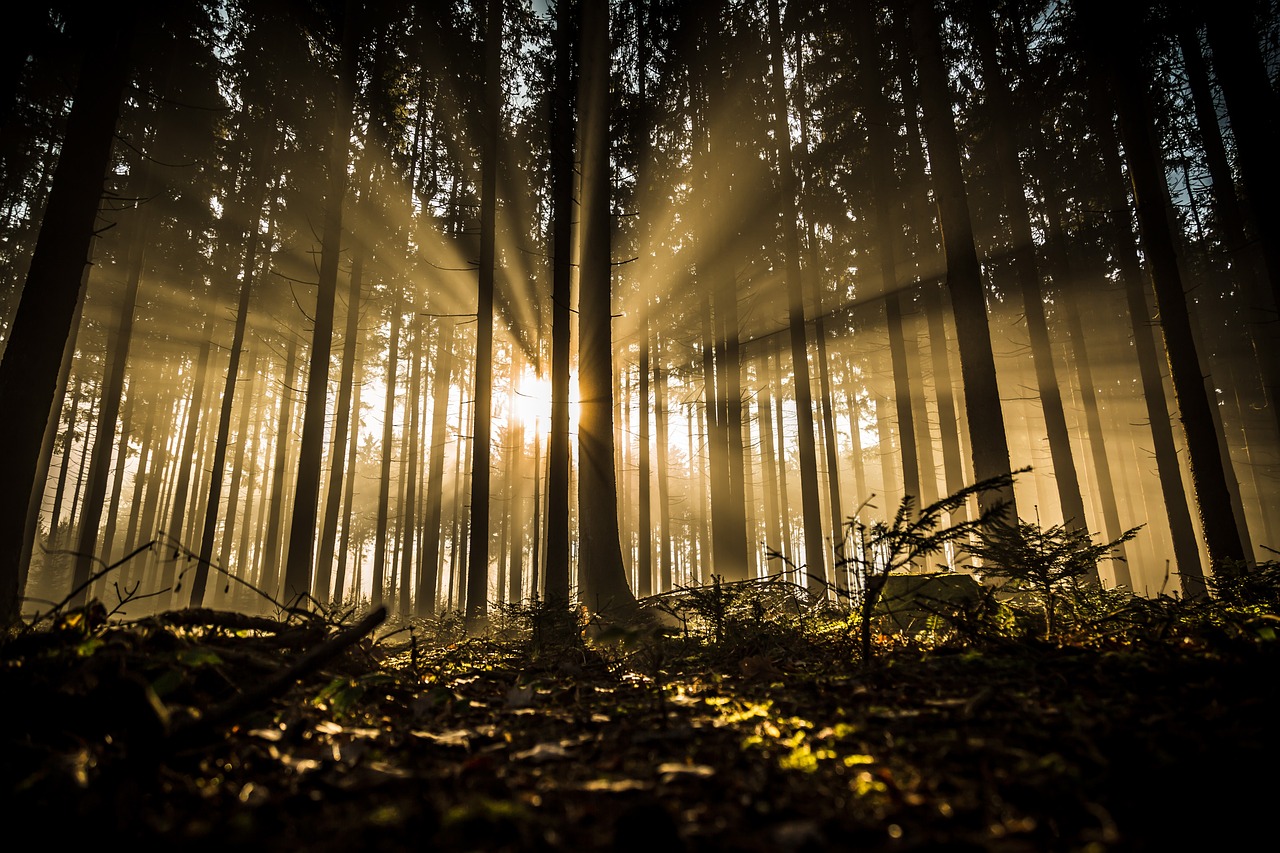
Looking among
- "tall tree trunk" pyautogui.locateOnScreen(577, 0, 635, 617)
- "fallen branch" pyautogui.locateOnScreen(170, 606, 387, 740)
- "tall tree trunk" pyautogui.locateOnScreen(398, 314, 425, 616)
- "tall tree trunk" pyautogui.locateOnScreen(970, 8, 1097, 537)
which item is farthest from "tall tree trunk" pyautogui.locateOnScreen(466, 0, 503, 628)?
"tall tree trunk" pyautogui.locateOnScreen(970, 8, 1097, 537)

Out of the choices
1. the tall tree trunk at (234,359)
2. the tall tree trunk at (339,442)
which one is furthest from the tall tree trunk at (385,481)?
the tall tree trunk at (234,359)

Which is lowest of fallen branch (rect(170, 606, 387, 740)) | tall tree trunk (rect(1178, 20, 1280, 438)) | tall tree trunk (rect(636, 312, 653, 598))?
fallen branch (rect(170, 606, 387, 740))

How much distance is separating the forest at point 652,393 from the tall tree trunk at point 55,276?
36mm

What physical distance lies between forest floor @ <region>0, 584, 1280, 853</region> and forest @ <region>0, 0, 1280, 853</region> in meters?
0.02

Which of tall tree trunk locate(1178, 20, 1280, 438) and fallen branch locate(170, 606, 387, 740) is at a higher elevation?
tall tree trunk locate(1178, 20, 1280, 438)

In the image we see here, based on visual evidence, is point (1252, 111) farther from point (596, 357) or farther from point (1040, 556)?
point (596, 357)

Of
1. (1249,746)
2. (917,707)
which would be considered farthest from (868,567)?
(1249,746)

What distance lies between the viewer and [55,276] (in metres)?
5.45

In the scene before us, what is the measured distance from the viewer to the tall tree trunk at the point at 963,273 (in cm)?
691

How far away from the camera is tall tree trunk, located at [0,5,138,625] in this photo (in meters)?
5.05

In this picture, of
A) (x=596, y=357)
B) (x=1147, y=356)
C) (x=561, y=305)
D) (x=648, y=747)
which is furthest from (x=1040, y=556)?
(x=1147, y=356)

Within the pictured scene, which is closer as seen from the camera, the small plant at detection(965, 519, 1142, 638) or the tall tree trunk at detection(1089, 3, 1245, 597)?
the small plant at detection(965, 519, 1142, 638)

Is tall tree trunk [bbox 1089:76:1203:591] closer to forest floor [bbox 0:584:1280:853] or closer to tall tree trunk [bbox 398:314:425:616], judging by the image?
forest floor [bbox 0:584:1280:853]

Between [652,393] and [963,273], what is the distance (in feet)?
55.0
